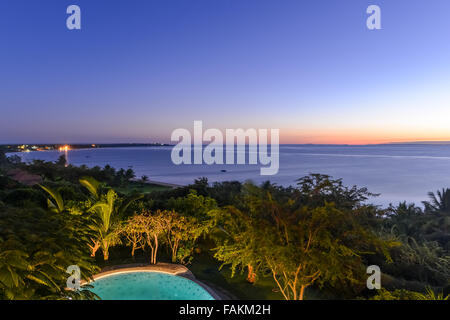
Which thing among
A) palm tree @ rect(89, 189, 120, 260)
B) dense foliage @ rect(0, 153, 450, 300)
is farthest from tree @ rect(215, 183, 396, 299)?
palm tree @ rect(89, 189, 120, 260)

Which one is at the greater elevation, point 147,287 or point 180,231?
point 180,231

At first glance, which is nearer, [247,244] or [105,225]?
[247,244]

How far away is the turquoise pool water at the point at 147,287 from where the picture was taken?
20.9 ft

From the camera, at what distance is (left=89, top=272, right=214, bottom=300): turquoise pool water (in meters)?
6.36

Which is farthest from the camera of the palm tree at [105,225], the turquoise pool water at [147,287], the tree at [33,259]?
the palm tree at [105,225]

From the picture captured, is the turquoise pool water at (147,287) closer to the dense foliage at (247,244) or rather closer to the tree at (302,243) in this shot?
the dense foliage at (247,244)

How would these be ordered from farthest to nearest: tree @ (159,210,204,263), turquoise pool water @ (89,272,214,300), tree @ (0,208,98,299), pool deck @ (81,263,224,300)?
tree @ (159,210,204,263) → pool deck @ (81,263,224,300) → turquoise pool water @ (89,272,214,300) → tree @ (0,208,98,299)

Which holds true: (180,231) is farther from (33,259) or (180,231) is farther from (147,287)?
(33,259)

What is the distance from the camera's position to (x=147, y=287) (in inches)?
265

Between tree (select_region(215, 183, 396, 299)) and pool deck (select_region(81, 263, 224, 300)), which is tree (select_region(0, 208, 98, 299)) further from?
tree (select_region(215, 183, 396, 299))

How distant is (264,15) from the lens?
476 inches

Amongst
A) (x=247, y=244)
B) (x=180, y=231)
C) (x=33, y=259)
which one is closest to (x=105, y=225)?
(x=180, y=231)

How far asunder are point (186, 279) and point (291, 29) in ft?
42.1

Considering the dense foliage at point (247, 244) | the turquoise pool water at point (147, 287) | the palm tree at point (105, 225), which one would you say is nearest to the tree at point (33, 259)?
the dense foliage at point (247, 244)
